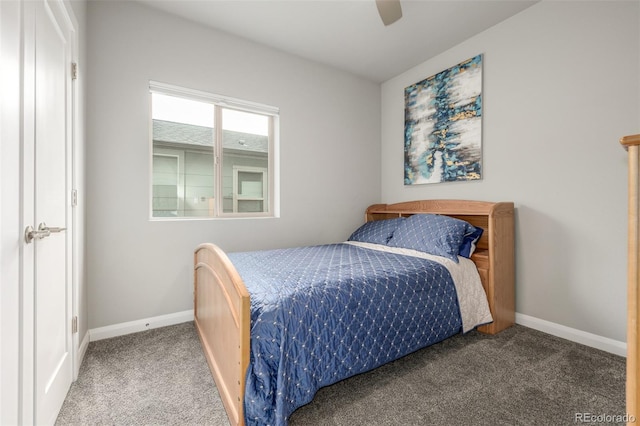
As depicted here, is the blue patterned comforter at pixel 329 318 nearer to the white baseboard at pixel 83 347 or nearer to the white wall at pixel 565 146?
the white wall at pixel 565 146

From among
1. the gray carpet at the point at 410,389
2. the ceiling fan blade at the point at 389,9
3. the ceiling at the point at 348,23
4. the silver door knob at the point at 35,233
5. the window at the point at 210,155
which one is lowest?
the gray carpet at the point at 410,389

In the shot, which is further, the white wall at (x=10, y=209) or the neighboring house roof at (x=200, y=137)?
the neighboring house roof at (x=200, y=137)

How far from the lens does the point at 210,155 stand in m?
2.88

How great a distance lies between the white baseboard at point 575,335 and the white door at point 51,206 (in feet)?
10.6

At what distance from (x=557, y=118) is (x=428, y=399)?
2.35 meters

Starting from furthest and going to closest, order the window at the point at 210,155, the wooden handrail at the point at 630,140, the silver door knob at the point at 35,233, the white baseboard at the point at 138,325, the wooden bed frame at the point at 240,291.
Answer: the window at the point at 210,155
the white baseboard at the point at 138,325
the wooden bed frame at the point at 240,291
the silver door knob at the point at 35,233
the wooden handrail at the point at 630,140

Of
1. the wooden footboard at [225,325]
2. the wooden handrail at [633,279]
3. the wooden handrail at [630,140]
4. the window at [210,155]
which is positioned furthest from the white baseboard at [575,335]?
the window at [210,155]

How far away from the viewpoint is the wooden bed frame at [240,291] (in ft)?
4.26

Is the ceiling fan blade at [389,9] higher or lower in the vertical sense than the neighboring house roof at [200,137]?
higher

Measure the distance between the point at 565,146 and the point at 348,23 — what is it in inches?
83.4

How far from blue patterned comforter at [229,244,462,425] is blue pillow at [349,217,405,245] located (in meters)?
0.63

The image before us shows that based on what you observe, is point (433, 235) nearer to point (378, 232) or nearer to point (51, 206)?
point (378, 232)

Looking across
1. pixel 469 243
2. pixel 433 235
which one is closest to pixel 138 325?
pixel 433 235

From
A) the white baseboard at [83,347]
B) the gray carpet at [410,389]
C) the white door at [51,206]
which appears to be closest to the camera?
the white door at [51,206]
